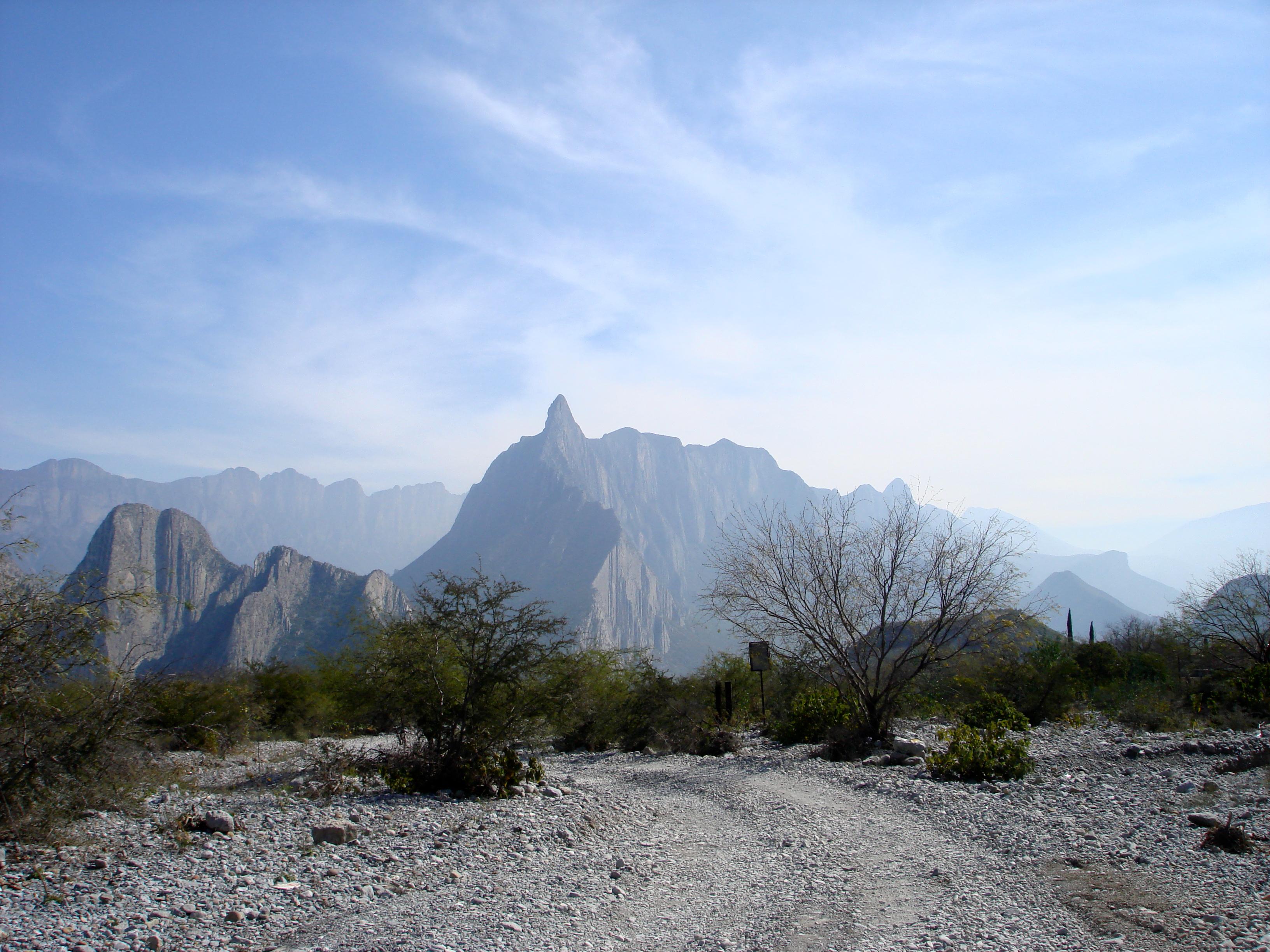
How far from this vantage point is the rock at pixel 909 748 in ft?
44.5

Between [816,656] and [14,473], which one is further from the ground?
[14,473]

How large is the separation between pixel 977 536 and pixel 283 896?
14.2m

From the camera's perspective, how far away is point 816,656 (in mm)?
17016

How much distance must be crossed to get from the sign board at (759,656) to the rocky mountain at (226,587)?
160 ft

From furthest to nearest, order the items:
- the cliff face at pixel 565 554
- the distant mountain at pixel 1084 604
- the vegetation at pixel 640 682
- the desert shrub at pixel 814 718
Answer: the cliff face at pixel 565 554, the distant mountain at pixel 1084 604, the desert shrub at pixel 814 718, the vegetation at pixel 640 682

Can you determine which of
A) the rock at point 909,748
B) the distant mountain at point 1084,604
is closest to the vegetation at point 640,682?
the rock at point 909,748

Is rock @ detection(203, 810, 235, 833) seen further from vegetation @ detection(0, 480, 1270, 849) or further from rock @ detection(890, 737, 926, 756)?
rock @ detection(890, 737, 926, 756)

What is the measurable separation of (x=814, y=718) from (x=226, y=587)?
92.0 m

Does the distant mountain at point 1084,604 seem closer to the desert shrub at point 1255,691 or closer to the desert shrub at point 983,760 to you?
the desert shrub at point 1255,691

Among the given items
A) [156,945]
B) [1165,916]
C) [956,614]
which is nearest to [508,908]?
[156,945]

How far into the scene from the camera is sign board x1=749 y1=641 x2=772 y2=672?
17.7 m

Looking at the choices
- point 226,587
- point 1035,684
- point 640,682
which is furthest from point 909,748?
point 226,587

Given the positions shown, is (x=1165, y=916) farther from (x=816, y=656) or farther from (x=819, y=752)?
(x=816, y=656)

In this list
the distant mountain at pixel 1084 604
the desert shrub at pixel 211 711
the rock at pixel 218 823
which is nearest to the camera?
the rock at pixel 218 823
